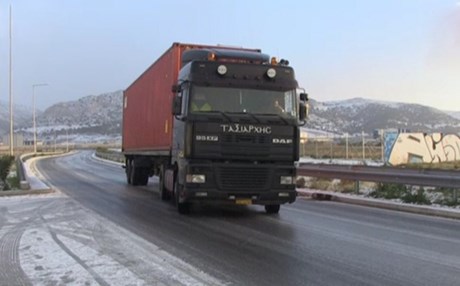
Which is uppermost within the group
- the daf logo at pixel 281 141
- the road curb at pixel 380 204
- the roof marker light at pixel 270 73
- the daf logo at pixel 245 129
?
the roof marker light at pixel 270 73

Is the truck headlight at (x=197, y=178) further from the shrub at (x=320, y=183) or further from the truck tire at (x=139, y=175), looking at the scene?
the truck tire at (x=139, y=175)

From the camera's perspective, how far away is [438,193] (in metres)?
17.4

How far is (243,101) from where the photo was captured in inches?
504

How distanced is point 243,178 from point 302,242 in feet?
10.1

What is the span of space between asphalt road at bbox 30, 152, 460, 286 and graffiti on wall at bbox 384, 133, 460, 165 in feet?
69.4

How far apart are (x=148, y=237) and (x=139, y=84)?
12.4 meters

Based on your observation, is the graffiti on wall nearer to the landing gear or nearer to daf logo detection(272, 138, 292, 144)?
the landing gear

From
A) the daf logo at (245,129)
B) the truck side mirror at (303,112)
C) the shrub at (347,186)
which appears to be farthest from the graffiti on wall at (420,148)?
the daf logo at (245,129)

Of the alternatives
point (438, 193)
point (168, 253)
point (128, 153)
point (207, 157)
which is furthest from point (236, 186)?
point (128, 153)

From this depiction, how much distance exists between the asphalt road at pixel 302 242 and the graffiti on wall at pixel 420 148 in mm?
21146

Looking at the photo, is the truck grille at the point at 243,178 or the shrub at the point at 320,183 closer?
the truck grille at the point at 243,178

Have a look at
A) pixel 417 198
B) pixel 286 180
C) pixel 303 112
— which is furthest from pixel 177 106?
pixel 417 198

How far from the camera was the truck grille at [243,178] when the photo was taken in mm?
12453

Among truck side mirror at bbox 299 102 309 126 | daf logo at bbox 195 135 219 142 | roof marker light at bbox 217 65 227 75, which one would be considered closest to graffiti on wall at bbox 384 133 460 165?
truck side mirror at bbox 299 102 309 126
